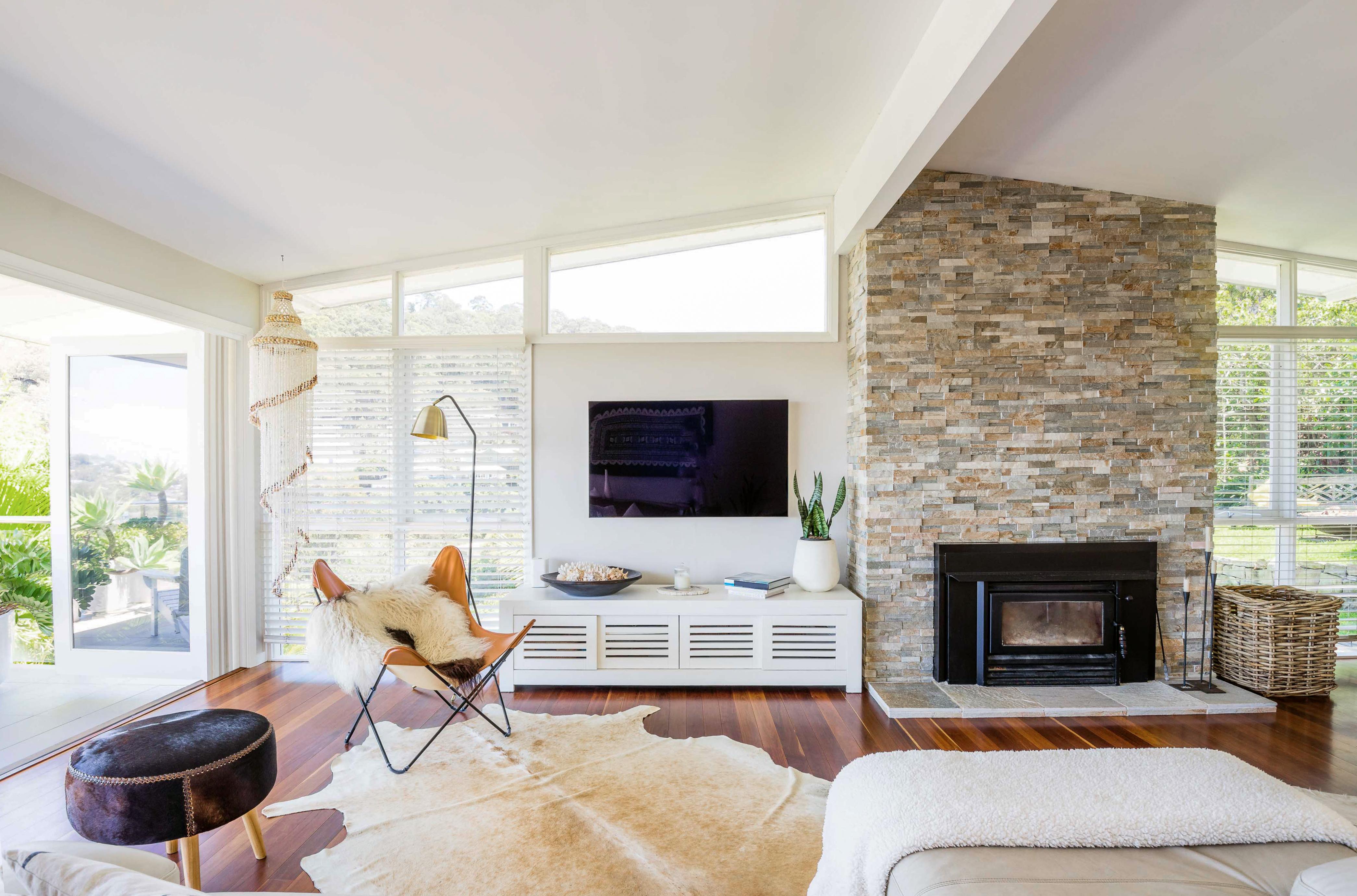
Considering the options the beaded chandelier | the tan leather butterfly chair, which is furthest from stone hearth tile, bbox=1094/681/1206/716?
the beaded chandelier

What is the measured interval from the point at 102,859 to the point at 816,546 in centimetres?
324

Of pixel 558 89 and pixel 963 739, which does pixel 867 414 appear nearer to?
pixel 963 739

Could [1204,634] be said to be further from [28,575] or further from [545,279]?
[28,575]

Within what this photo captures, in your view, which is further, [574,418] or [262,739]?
Result: [574,418]

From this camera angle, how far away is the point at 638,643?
3.76 metres

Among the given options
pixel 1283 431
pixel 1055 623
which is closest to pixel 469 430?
Answer: pixel 1055 623

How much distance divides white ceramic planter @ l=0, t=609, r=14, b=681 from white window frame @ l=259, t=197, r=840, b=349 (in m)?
2.20

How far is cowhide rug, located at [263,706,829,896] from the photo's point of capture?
203cm

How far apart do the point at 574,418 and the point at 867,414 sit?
1.71m

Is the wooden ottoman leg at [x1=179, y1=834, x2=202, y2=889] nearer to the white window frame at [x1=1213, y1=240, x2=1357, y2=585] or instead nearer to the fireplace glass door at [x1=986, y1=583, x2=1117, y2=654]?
the fireplace glass door at [x1=986, y1=583, x2=1117, y2=654]

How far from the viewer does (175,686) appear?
378 cm

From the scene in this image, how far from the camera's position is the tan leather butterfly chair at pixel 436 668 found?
2.74 m

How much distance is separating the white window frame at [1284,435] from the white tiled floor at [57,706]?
6234 mm

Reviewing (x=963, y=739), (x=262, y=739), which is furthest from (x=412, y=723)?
(x=963, y=739)
